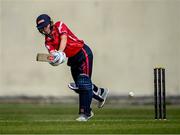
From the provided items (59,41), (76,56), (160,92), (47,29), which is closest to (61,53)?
(59,41)

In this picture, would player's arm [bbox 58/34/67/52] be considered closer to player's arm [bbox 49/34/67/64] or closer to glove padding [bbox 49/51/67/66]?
player's arm [bbox 49/34/67/64]

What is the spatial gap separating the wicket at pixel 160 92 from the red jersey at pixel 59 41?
5.03 ft

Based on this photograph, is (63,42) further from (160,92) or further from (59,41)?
(160,92)

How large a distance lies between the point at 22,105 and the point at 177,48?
196 inches

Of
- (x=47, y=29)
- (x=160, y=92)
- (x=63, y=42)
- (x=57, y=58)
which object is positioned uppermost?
(x=47, y=29)

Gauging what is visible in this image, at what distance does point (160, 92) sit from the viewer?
16844 millimetres

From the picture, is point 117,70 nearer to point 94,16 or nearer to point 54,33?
point 94,16

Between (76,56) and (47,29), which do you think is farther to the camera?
(76,56)

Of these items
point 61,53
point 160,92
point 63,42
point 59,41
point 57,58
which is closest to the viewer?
point 57,58

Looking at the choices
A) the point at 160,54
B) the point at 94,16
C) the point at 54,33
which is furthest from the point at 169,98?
the point at 54,33

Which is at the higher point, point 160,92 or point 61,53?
point 61,53

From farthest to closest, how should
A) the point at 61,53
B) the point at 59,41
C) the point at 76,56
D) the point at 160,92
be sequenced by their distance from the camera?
the point at 160,92, the point at 76,56, the point at 59,41, the point at 61,53

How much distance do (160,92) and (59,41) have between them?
2159 mm

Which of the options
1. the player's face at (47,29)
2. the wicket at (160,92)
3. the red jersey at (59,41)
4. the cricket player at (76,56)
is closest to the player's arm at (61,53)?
the cricket player at (76,56)
